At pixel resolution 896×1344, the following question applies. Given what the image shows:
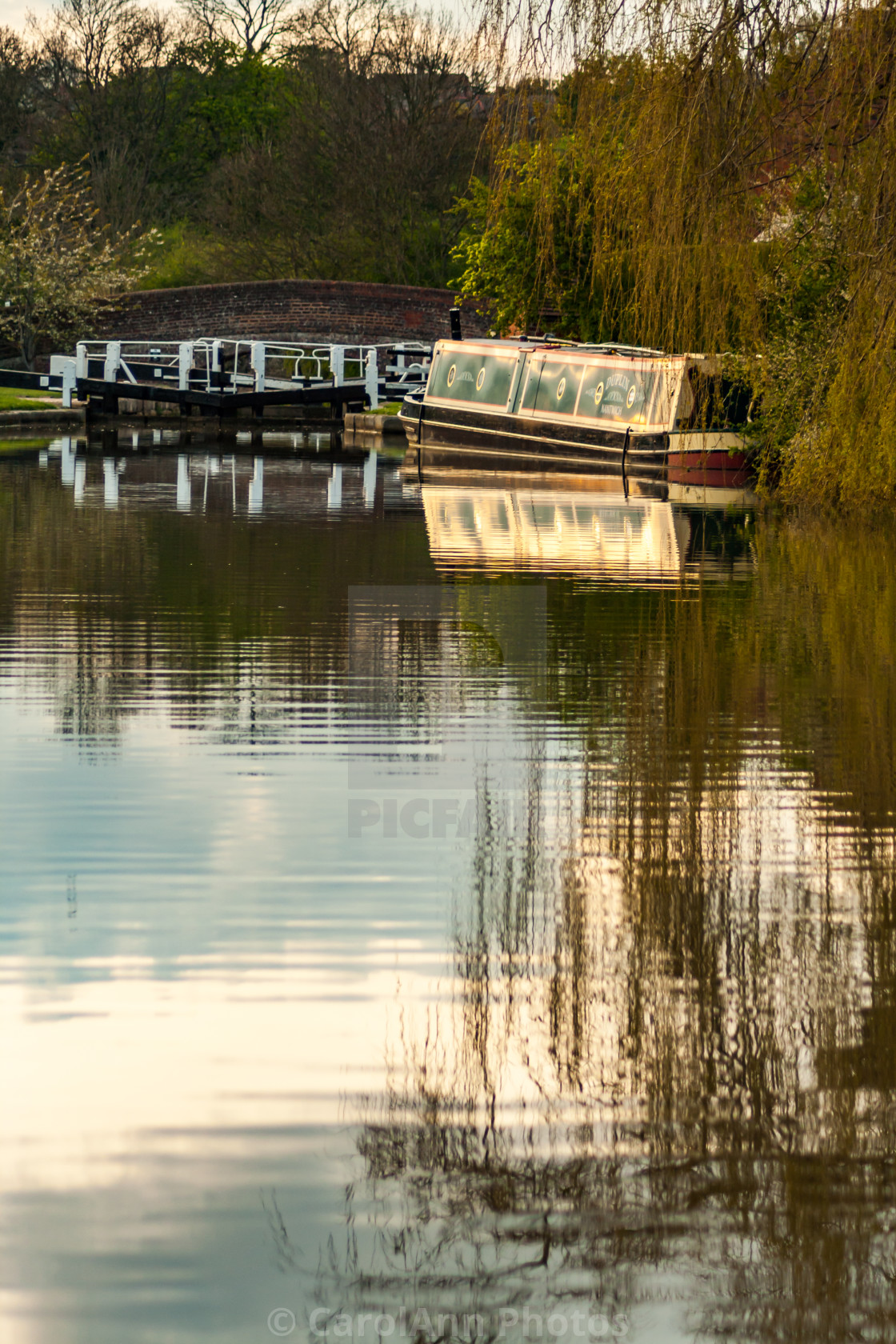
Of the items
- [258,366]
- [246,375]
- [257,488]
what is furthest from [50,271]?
[257,488]

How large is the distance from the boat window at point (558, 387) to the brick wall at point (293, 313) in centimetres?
1823

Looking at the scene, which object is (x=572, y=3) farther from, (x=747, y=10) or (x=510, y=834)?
(x=510, y=834)

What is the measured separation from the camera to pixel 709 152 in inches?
368

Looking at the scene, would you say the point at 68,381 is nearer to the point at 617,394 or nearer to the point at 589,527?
the point at 617,394

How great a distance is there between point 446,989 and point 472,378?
2574 centimetres

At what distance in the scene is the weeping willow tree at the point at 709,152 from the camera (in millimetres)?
8734

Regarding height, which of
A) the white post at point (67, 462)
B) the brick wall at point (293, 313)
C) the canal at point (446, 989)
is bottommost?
the white post at point (67, 462)

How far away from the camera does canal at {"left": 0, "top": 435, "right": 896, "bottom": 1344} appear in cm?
309

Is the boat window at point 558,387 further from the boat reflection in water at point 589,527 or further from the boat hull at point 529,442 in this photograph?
the boat reflection in water at point 589,527

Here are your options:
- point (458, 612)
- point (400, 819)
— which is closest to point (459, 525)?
point (458, 612)

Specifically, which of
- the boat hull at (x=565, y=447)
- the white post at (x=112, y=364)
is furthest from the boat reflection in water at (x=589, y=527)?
the white post at (x=112, y=364)

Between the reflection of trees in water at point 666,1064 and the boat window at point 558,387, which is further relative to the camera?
the boat window at point 558,387

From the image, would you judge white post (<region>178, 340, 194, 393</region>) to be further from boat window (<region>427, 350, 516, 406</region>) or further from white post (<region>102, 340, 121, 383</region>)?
boat window (<region>427, 350, 516, 406</region>)

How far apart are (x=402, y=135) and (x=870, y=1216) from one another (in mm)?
44245
